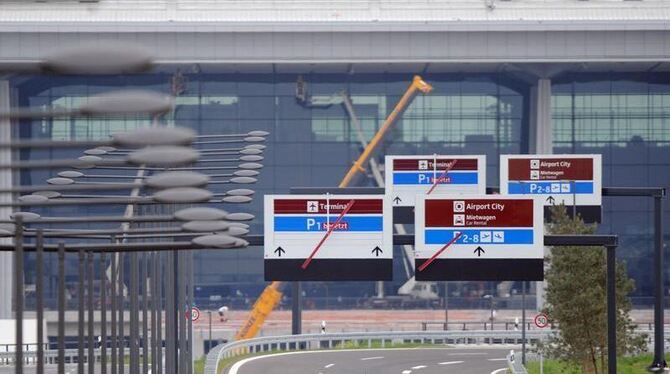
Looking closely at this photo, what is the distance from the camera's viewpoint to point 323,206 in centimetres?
5262

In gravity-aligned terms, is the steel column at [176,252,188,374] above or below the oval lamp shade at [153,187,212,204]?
below

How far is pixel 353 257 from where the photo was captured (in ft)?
171

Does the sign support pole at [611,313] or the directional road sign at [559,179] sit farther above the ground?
the directional road sign at [559,179]

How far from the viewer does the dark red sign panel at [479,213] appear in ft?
164

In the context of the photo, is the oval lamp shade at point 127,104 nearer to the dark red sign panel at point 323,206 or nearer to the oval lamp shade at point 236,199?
the oval lamp shade at point 236,199

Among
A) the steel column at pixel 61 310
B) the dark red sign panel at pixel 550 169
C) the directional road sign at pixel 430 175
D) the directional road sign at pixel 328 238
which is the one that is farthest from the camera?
the directional road sign at pixel 430 175

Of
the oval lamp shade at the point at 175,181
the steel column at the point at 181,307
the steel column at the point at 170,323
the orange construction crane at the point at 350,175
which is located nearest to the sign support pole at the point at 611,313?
the steel column at the point at 170,323

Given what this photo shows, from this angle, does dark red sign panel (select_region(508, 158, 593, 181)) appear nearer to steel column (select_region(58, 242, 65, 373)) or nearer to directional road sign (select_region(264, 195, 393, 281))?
directional road sign (select_region(264, 195, 393, 281))

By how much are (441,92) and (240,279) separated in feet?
48.7

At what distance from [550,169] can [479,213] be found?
11641 millimetres

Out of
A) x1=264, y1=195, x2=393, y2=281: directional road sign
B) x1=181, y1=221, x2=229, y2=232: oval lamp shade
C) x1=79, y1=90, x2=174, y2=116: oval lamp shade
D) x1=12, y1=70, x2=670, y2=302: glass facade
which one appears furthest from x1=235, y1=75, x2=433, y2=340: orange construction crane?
x1=79, y1=90, x2=174, y2=116: oval lamp shade

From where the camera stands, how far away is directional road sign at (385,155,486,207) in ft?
210

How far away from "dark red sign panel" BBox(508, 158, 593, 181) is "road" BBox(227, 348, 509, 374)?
35.6 feet

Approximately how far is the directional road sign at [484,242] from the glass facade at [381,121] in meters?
55.8
